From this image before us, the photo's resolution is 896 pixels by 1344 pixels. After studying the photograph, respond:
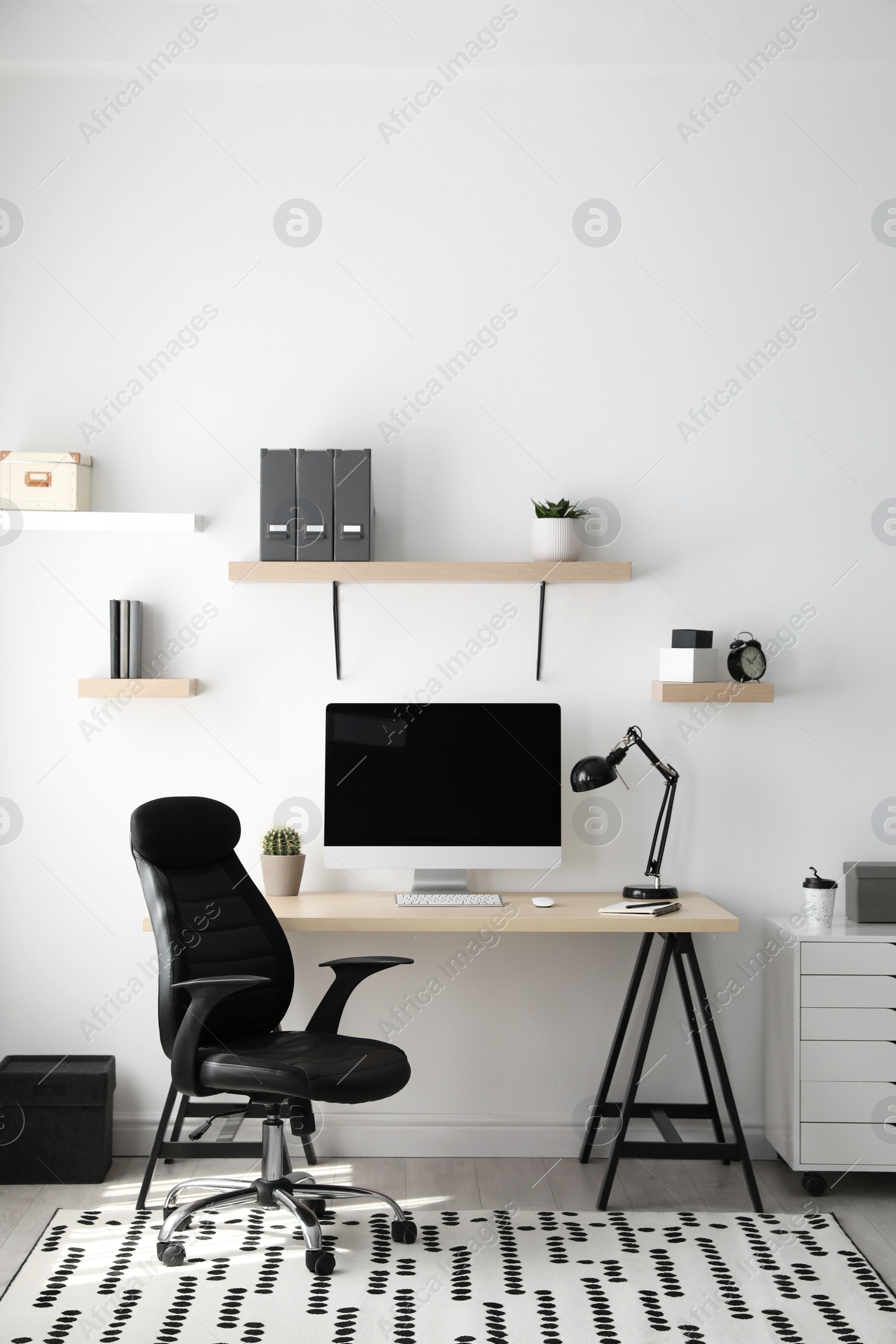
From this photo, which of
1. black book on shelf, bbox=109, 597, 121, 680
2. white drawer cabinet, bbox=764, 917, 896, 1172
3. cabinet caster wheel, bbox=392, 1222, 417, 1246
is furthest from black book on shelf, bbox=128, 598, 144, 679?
white drawer cabinet, bbox=764, 917, 896, 1172

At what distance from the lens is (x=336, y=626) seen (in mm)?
3426

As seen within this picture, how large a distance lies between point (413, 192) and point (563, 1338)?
3.20 metres

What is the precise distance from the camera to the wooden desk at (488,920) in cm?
297

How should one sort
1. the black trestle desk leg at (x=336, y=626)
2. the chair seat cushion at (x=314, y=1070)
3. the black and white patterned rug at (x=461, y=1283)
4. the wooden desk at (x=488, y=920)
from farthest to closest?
the black trestle desk leg at (x=336, y=626) < the wooden desk at (x=488, y=920) < the chair seat cushion at (x=314, y=1070) < the black and white patterned rug at (x=461, y=1283)

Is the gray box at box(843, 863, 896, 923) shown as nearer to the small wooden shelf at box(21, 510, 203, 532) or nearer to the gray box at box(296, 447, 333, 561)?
the gray box at box(296, 447, 333, 561)

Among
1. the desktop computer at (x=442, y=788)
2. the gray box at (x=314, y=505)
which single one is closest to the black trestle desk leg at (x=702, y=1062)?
the desktop computer at (x=442, y=788)

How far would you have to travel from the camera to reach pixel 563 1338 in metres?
2.37

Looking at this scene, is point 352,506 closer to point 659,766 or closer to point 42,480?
point 42,480

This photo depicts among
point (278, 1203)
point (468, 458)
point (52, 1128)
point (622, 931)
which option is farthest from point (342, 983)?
point (468, 458)

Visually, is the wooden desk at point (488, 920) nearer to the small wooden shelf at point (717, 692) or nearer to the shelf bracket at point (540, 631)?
the small wooden shelf at point (717, 692)

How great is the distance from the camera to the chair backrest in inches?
113

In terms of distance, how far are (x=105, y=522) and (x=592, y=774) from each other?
1.70m

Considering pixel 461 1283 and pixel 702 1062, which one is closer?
pixel 461 1283

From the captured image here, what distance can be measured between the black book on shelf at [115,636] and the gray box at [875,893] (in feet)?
7.67
